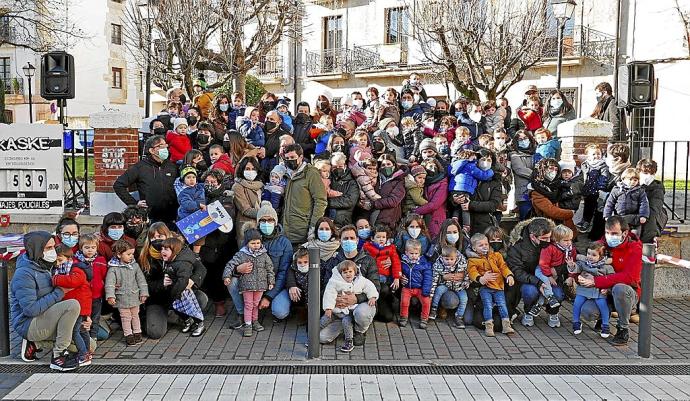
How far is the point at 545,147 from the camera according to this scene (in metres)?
9.61

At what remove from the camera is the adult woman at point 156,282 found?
Result: 712 centimetres

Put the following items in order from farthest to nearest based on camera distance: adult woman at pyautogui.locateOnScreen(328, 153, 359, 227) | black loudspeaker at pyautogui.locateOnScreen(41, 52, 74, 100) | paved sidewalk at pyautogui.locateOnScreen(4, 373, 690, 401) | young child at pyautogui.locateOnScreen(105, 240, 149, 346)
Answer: black loudspeaker at pyautogui.locateOnScreen(41, 52, 74, 100), adult woman at pyautogui.locateOnScreen(328, 153, 359, 227), young child at pyautogui.locateOnScreen(105, 240, 149, 346), paved sidewalk at pyautogui.locateOnScreen(4, 373, 690, 401)

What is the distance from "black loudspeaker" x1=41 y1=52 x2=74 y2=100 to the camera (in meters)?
10.7

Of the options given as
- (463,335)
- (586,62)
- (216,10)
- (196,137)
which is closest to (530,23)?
(586,62)

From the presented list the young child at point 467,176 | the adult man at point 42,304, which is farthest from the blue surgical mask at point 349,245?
the adult man at point 42,304

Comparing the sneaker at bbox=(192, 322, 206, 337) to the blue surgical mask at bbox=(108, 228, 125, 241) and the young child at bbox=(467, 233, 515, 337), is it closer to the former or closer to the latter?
the blue surgical mask at bbox=(108, 228, 125, 241)

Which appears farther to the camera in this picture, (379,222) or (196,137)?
(196,137)

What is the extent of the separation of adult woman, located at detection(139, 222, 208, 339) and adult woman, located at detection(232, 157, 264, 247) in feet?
3.50

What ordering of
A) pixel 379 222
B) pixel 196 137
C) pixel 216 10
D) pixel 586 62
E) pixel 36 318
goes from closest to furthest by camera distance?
pixel 36 318
pixel 379 222
pixel 196 137
pixel 216 10
pixel 586 62

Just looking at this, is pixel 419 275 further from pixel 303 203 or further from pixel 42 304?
pixel 42 304

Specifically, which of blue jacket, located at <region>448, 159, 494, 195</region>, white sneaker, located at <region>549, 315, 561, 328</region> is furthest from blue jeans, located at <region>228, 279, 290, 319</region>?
white sneaker, located at <region>549, 315, 561, 328</region>

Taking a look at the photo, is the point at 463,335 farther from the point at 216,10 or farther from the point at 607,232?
the point at 216,10

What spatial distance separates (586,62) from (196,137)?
2038 centimetres

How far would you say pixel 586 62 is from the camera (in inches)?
1031
